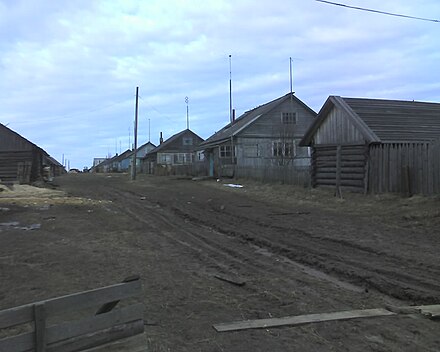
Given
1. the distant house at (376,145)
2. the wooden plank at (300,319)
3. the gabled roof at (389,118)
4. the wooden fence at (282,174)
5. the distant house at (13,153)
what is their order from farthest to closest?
1. the distant house at (13,153)
2. the wooden fence at (282,174)
3. the gabled roof at (389,118)
4. the distant house at (376,145)
5. the wooden plank at (300,319)

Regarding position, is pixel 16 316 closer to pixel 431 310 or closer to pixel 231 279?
pixel 231 279

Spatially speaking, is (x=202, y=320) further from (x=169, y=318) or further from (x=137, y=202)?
(x=137, y=202)

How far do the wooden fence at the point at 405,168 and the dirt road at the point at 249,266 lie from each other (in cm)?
85

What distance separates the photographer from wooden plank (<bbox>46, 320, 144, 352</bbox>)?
140 inches

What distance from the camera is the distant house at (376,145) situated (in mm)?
16359

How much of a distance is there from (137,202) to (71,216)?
5.67 m

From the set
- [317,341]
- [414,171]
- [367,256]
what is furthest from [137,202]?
[317,341]

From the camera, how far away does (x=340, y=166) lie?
2116 centimetres

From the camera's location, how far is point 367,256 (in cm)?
893

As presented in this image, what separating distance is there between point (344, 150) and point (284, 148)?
18.7 m

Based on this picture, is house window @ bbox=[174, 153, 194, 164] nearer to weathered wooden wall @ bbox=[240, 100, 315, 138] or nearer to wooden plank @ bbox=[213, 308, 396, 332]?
weathered wooden wall @ bbox=[240, 100, 315, 138]

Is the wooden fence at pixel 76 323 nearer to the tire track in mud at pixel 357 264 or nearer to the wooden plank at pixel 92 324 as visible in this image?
the wooden plank at pixel 92 324

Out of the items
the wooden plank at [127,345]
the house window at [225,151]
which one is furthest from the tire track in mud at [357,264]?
the house window at [225,151]

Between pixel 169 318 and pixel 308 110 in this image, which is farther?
pixel 308 110
